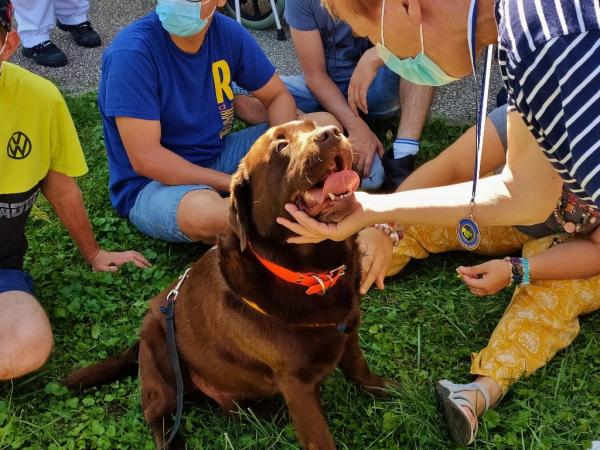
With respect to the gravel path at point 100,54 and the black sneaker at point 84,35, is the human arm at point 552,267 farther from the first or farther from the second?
the black sneaker at point 84,35

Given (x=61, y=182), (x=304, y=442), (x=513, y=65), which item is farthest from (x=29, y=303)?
Answer: (x=513, y=65)

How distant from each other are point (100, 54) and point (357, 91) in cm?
332

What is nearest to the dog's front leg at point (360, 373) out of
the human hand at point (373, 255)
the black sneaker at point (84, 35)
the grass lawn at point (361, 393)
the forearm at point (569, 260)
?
the grass lawn at point (361, 393)

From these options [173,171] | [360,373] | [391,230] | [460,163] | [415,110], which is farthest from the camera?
[415,110]

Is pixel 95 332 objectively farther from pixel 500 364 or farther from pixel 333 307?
pixel 500 364

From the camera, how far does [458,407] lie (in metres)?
2.56

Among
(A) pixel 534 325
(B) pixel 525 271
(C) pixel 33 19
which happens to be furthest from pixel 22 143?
(C) pixel 33 19

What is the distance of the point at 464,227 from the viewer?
2316 millimetres

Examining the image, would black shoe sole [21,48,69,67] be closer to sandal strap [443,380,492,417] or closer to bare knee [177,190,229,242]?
bare knee [177,190,229,242]

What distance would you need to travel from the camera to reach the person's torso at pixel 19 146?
3.14 meters

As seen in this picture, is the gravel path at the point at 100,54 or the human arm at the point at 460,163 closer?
the human arm at the point at 460,163

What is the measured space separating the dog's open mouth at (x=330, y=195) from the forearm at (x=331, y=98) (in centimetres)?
227

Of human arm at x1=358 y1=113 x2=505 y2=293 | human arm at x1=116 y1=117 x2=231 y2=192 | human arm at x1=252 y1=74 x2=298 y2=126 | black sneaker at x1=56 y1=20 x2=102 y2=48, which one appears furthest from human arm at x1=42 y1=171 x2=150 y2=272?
black sneaker at x1=56 y1=20 x2=102 y2=48

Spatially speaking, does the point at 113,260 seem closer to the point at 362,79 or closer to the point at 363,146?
the point at 363,146
